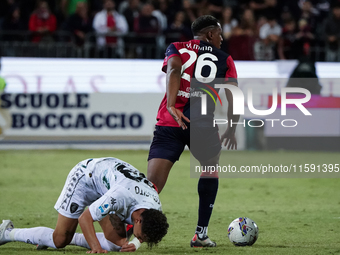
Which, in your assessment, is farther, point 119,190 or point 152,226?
point 119,190

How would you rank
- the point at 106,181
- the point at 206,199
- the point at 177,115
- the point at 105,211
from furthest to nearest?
the point at 206,199
the point at 177,115
the point at 106,181
the point at 105,211

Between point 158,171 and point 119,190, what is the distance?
2.40 ft

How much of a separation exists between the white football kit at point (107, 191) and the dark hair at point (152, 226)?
14 centimetres

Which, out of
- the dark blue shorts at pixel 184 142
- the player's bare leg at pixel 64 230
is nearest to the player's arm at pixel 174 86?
the dark blue shorts at pixel 184 142

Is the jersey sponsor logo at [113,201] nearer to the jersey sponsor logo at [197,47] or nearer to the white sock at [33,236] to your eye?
the white sock at [33,236]

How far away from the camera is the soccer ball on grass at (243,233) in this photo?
5.62 m

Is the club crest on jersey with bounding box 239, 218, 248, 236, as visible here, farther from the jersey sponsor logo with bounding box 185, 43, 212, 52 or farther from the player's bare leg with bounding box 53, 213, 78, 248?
the jersey sponsor logo with bounding box 185, 43, 212, 52

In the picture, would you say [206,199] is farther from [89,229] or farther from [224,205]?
[224,205]

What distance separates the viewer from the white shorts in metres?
5.17

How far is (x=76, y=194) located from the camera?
17.0 ft

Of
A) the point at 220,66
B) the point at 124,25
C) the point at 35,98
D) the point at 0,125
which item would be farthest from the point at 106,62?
the point at 220,66

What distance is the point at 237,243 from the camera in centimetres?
564

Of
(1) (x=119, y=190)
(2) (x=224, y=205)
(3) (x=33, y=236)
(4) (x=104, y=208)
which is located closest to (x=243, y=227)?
(1) (x=119, y=190)

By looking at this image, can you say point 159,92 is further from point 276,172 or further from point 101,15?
point 276,172
